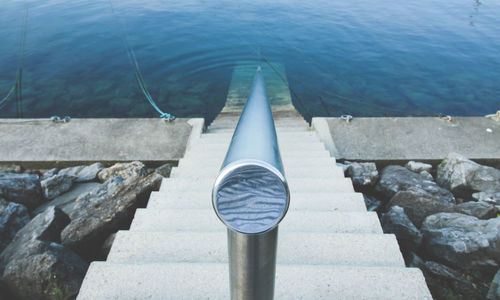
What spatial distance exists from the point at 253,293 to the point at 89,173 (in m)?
3.69

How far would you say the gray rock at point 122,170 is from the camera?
3765 mm

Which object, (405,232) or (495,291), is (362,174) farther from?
(495,291)

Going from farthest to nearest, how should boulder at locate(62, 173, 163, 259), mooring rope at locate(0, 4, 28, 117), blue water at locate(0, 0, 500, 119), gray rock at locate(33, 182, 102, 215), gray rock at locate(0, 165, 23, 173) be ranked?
blue water at locate(0, 0, 500, 119) → mooring rope at locate(0, 4, 28, 117) → gray rock at locate(0, 165, 23, 173) → gray rock at locate(33, 182, 102, 215) → boulder at locate(62, 173, 163, 259)

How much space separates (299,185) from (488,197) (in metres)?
2.24

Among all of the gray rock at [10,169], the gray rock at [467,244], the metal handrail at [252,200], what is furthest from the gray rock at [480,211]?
the gray rock at [10,169]

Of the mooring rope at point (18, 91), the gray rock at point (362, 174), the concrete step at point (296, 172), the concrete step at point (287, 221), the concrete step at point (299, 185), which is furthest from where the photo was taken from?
the mooring rope at point (18, 91)

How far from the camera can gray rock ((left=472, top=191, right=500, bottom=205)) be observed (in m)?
3.37

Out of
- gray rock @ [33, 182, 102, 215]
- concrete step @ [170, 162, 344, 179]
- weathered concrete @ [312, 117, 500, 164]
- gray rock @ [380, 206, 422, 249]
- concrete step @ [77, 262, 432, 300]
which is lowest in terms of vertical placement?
gray rock @ [33, 182, 102, 215]

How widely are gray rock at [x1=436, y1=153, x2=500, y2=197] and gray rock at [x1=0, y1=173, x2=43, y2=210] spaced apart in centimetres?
472

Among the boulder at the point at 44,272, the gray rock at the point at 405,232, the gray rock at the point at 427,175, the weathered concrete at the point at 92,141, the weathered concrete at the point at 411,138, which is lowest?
the gray rock at the point at 427,175

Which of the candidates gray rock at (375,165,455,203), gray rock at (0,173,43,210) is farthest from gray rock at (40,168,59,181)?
gray rock at (375,165,455,203)

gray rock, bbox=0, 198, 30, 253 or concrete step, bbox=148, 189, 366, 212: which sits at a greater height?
concrete step, bbox=148, 189, 366, 212

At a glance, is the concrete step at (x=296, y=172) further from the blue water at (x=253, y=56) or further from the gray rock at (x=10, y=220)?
the blue water at (x=253, y=56)

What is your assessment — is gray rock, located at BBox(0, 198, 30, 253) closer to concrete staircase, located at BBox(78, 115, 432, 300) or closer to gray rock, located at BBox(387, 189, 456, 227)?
concrete staircase, located at BBox(78, 115, 432, 300)
